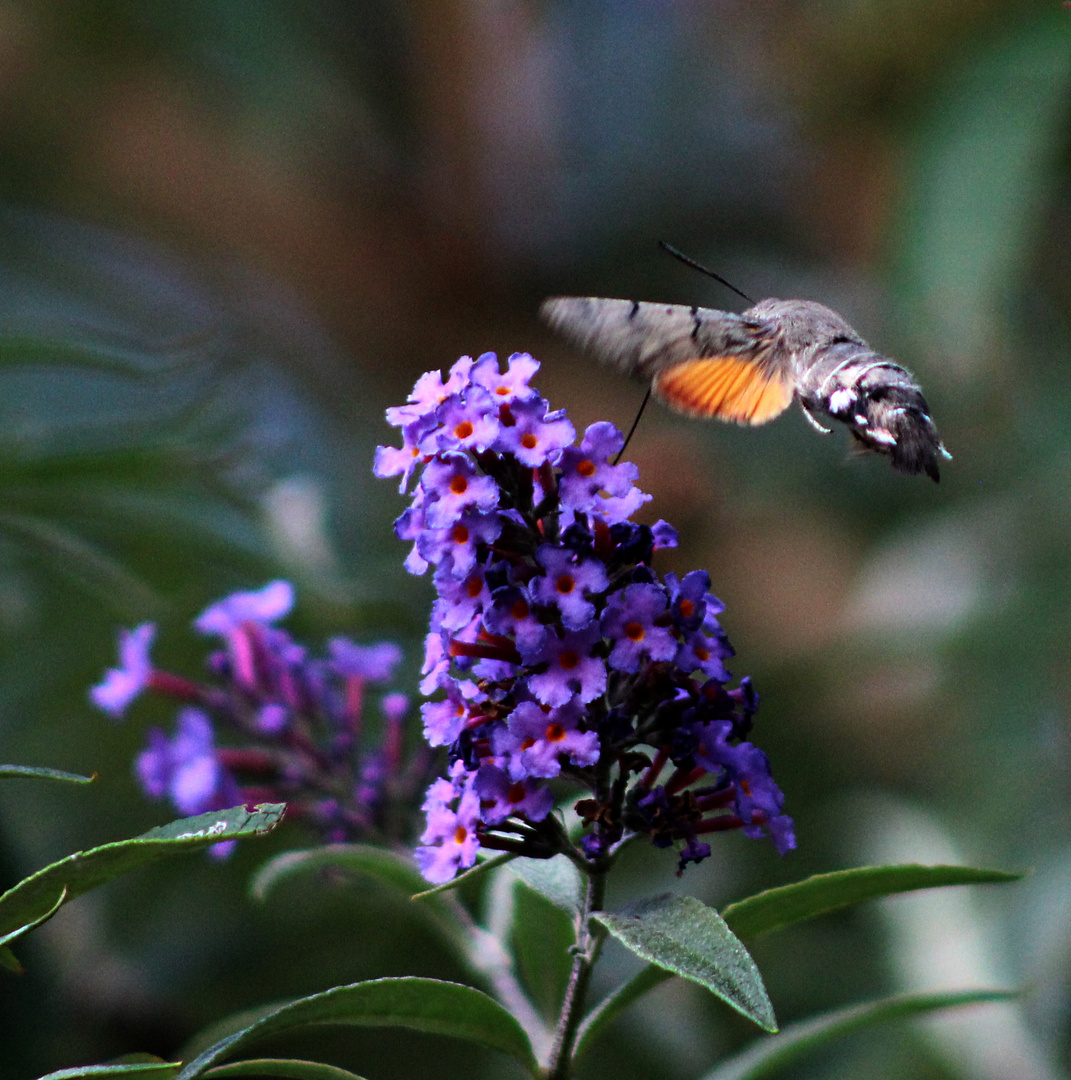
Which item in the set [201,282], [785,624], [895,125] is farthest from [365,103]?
[785,624]

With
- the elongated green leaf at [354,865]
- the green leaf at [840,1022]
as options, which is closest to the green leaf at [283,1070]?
the elongated green leaf at [354,865]

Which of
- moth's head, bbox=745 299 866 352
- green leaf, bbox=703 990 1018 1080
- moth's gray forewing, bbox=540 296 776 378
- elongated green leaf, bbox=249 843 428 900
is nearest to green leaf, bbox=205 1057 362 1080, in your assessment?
elongated green leaf, bbox=249 843 428 900

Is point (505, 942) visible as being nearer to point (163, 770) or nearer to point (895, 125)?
point (163, 770)

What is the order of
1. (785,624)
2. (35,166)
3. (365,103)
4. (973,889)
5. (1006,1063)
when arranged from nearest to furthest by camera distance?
(1006,1063)
(973,889)
(785,624)
(35,166)
(365,103)

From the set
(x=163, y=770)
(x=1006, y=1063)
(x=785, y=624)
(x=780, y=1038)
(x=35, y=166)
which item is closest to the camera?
(x=780, y=1038)

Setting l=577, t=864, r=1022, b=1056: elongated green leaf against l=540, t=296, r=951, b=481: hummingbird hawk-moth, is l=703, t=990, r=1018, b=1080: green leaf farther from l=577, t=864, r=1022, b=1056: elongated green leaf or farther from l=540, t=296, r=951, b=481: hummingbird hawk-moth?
l=540, t=296, r=951, b=481: hummingbird hawk-moth

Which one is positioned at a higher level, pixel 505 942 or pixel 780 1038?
pixel 505 942
